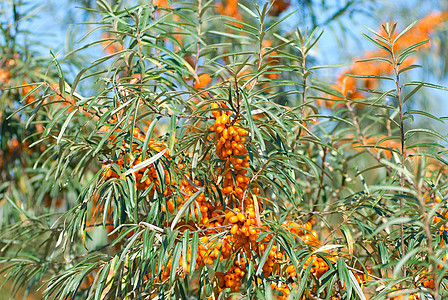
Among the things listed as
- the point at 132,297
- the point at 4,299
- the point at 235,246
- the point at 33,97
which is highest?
the point at 33,97

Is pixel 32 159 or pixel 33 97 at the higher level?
pixel 33 97

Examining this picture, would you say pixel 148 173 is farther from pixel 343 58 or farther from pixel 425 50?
pixel 425 50

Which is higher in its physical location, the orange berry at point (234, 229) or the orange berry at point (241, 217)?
the orange berry at point (241, 217)

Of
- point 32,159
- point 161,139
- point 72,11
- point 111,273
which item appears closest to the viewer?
point 111,273

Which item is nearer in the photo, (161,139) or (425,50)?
(161,139)

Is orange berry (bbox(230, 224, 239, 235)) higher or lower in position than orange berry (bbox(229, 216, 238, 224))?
lower

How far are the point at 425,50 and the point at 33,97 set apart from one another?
6.13 feet

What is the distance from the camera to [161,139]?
870 millimetres

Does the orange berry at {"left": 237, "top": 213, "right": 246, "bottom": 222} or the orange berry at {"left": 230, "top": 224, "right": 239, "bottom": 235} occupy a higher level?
the orange berry at {"left": 237, "top": 213, "right": 246, "bottom": 222}

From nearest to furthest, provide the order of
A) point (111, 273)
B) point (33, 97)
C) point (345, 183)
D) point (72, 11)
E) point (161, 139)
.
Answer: point (111, 273) < point (161, 139) < point (345, 183) < point (33, 97) < point (72, 11)

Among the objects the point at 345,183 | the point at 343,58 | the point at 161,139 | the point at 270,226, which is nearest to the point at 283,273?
the point at 270,226

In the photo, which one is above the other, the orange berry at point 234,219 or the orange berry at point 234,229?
the orange berry at point 234,219

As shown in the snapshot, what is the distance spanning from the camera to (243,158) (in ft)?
2.37

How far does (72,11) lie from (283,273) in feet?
5.54
